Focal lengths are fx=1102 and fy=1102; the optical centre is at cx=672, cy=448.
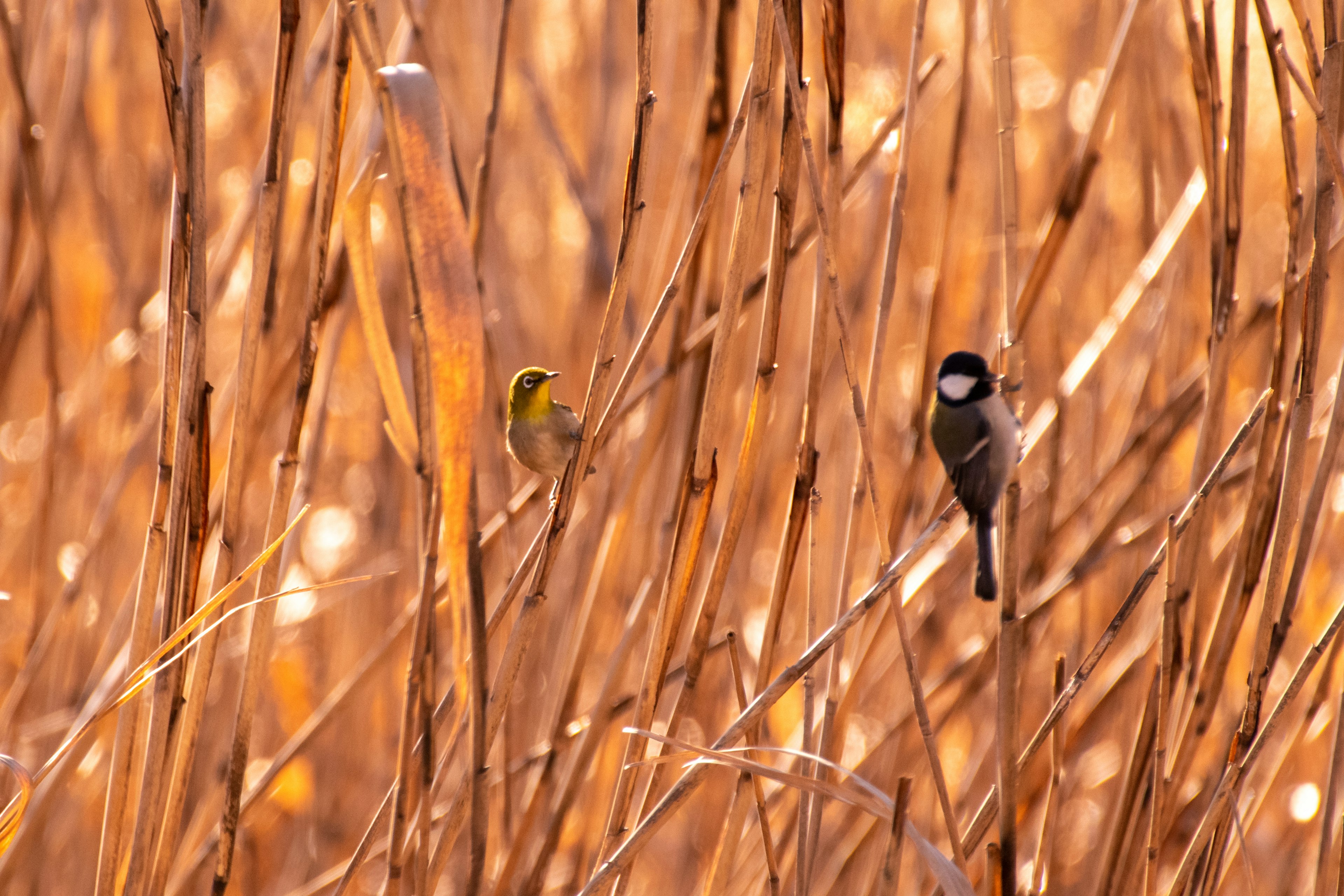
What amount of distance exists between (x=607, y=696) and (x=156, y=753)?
0.58 m

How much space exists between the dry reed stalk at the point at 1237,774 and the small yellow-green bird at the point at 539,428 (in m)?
1.10

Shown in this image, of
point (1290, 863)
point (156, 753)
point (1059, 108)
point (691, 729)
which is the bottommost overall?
point (1290, 863)

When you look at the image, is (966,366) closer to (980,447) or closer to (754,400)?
(980,447)

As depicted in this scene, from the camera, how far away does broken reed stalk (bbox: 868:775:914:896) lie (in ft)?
3.23

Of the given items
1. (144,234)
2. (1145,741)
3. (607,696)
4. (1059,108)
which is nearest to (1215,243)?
(1145,741)

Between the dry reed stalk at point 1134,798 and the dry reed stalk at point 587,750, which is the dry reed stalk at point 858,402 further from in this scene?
the dry reed stalk at point 587,750

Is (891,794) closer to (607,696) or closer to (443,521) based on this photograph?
(607,696)

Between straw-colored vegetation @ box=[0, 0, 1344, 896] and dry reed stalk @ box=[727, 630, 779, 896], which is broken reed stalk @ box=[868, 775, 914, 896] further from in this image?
dry reed stalk @ box=[727, 630, 779, 896]

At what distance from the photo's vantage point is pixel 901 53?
265 cm

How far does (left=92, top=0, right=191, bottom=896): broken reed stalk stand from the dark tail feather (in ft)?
3.03

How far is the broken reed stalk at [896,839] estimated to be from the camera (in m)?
0.98

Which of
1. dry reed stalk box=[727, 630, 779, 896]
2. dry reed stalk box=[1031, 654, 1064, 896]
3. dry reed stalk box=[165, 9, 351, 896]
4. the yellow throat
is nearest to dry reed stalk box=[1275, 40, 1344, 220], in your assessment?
dry reed stalk box=[1031, 654, 1064, 896]

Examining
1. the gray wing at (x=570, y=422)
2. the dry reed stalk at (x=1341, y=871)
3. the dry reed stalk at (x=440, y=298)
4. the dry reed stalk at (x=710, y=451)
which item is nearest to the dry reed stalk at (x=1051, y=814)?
the dry reed stalk at (x=1341, y=871)

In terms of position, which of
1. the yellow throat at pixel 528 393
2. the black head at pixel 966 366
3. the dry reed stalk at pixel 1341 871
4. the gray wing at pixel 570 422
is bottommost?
the dry reed stalk at pixel 1341 871
